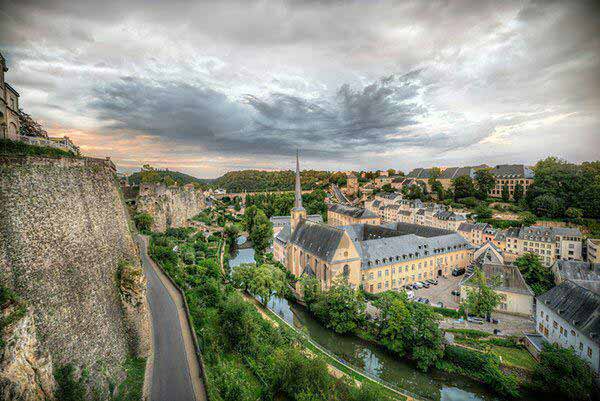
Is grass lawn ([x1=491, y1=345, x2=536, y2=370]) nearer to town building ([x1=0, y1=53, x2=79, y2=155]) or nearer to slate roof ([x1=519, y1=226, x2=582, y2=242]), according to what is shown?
slate roof ([x1=519, y1=226, x2=582, y2=242])

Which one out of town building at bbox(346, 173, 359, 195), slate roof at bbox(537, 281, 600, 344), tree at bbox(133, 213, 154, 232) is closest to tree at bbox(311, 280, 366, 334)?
slate roof at bbox(537, 281, 600, 344)

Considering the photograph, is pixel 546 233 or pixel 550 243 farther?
pixel 546 233

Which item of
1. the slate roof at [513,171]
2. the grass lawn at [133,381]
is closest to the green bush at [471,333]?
the grass lawn at [133,381]

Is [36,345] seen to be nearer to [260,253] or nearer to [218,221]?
[260,253]

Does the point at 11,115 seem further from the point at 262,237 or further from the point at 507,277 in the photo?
the point at 507,277

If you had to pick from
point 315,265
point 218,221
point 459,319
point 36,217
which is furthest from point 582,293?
point 218,221


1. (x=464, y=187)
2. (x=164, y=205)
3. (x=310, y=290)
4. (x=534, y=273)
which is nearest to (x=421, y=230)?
(x=534, y=273)
